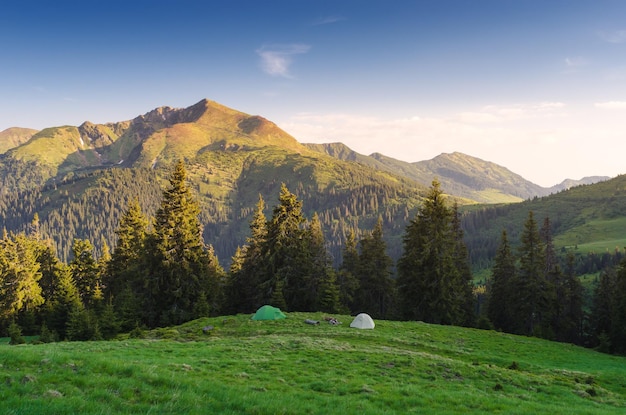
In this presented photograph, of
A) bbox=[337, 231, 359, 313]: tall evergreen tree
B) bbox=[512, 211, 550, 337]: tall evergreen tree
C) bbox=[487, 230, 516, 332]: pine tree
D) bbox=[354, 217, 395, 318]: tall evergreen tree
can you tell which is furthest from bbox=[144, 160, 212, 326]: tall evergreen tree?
bbox=[487, 230, 516, 332]: pine tree

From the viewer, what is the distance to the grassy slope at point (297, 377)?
36.2 ft

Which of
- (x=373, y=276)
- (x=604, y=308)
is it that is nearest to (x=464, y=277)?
(x=373, y=276)

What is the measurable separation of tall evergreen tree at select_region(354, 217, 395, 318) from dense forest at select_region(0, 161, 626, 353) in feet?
0.68

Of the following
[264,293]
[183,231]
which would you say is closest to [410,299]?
[264,293]

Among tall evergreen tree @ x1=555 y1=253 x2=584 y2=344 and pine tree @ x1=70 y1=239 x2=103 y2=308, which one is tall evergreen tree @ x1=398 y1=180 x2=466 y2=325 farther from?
pine tree @ x1=70 y1=239 x2=103 y2=308

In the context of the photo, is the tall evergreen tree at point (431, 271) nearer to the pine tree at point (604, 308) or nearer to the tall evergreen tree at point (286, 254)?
the tall evergreen tree at point (286, 254)

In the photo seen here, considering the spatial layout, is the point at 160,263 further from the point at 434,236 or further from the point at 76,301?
the point at 434,236

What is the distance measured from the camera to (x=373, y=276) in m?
65.9

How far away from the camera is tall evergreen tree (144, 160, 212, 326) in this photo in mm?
47875

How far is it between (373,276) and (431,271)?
16.9 metres

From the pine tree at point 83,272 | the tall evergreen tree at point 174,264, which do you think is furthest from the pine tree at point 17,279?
the tall evergreen tree at point 174,264

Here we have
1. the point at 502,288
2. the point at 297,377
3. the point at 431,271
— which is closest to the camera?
the point at 297,377

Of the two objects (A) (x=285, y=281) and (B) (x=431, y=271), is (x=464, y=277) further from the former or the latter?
(A) (x=285, y=281)

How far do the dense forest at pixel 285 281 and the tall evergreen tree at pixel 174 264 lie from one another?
15 cm
